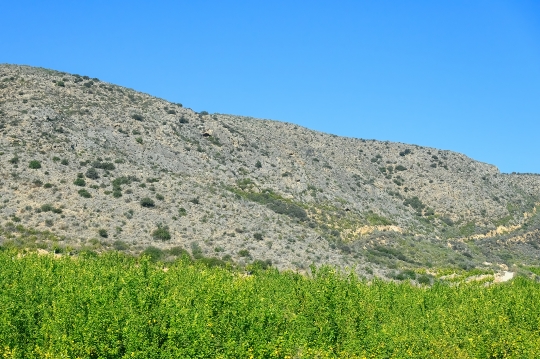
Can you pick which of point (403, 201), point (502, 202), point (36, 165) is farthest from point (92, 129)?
point (502, 202)

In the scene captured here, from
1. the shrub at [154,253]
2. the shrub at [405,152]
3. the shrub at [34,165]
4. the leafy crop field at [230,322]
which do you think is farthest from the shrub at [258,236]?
the shrub at [405,152]

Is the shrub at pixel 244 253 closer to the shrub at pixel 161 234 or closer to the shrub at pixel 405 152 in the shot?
the shrub at pixel 161 234

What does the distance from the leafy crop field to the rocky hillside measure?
999 inches

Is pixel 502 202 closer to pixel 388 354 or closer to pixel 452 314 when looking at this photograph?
pixel 452 314

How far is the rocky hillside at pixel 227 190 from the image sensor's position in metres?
56.2

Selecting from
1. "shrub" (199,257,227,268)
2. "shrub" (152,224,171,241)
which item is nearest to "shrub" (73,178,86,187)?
"shrub" (152,224,171,241)

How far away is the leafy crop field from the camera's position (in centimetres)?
1792

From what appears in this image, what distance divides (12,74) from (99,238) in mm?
43331

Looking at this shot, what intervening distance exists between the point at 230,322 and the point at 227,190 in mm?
51989

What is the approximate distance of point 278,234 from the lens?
2459 inches

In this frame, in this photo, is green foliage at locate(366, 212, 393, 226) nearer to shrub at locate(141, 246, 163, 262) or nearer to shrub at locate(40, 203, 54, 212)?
shrub at locate(141, 246, 163, 262)

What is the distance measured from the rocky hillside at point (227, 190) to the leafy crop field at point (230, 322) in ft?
83.3

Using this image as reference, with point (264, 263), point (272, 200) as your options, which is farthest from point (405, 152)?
point (264, 263)

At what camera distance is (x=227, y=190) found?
72.2m
